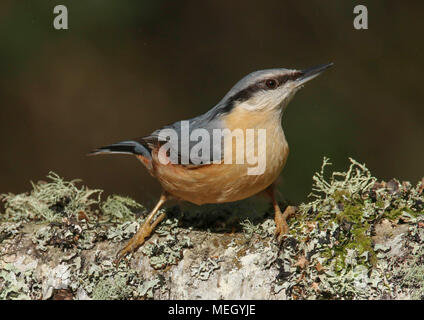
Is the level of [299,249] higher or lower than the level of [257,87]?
lower

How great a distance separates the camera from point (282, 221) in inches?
→ 109

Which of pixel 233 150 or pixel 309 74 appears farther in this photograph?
pixel 309 74

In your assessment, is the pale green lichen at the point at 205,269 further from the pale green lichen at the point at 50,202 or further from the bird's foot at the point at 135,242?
the pale green lichen at the point at 50,202

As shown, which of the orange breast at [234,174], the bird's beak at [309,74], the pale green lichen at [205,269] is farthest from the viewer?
the bird's beak at [309,74]

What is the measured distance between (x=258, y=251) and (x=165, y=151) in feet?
2.92

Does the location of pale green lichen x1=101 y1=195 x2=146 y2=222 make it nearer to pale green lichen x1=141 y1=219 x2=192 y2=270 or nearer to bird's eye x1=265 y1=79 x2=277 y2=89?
pale green lichen x1=141 y1=219 x2=192 y2=270

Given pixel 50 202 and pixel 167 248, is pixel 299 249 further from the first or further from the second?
pixel 50 202

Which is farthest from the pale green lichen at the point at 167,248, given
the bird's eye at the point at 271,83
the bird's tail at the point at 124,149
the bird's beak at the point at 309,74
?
the bird's beak at the point at 309,74

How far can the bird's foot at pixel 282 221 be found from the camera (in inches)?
104

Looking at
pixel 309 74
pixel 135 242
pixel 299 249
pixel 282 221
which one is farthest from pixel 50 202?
pixel 309 74

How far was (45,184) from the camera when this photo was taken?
3262 millimetres

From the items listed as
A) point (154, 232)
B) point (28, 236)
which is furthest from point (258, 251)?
point (28, 236)

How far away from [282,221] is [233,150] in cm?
48

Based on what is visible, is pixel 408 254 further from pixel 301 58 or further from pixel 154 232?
pixel 301 58
